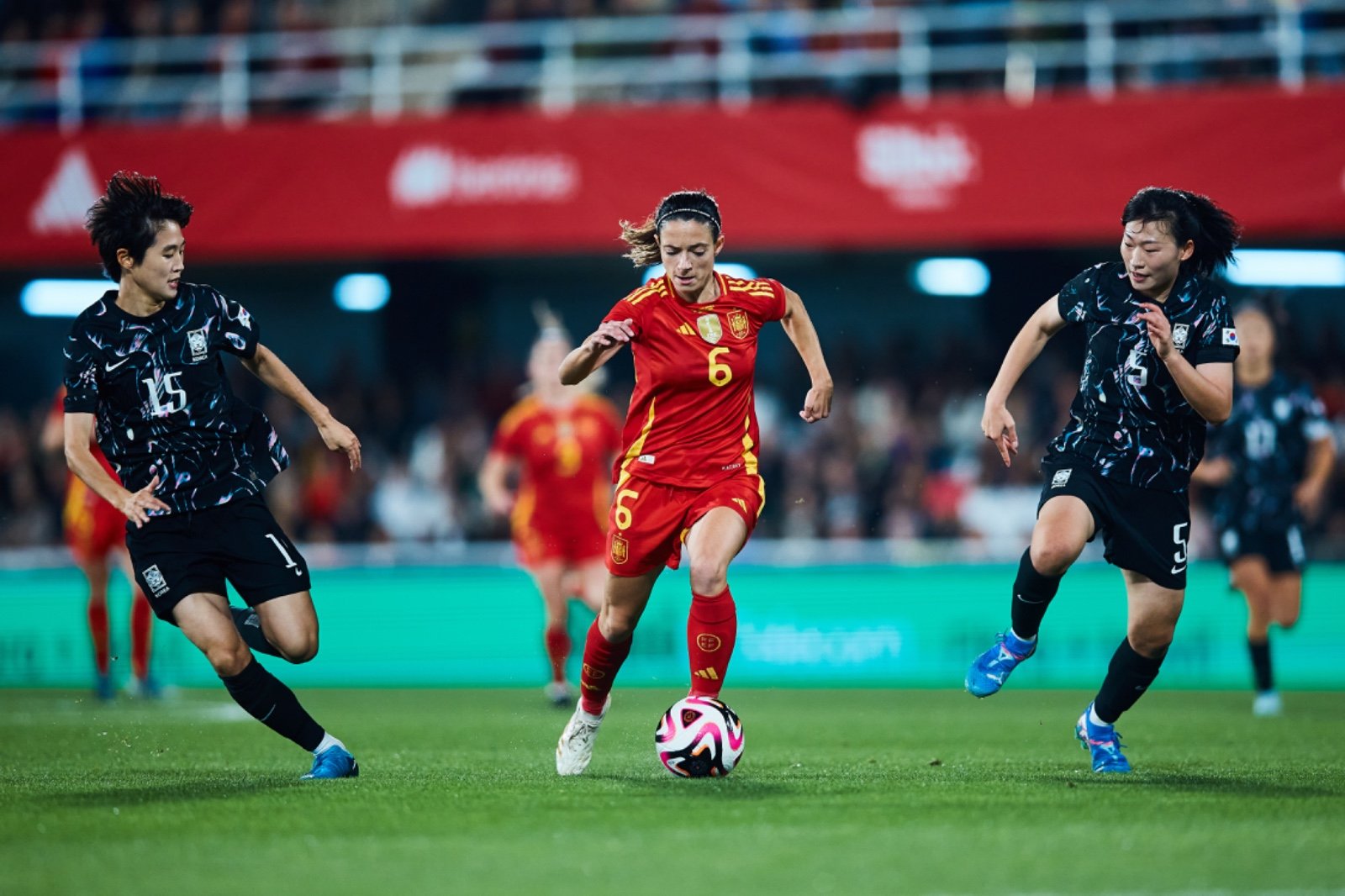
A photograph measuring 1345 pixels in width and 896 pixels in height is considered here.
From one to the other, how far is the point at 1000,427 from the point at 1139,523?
0.66 meters

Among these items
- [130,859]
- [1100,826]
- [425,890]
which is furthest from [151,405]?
[1100,826]

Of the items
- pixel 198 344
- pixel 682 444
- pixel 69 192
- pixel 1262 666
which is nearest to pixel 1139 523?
pixel 682 444

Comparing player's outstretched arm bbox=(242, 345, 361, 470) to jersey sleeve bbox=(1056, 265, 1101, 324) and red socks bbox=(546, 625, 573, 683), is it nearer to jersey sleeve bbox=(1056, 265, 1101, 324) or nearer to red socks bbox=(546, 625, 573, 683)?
jersey sleeve bbox=(1056, 265, 1101, 324)

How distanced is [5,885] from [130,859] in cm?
41

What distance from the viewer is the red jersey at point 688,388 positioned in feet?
22.3

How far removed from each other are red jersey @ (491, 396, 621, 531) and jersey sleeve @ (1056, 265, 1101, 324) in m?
5.05

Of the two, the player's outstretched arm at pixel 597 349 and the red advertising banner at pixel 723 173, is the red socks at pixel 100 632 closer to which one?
the red advertising banner at pixel 723 173

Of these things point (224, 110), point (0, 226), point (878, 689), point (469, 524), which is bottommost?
point (878, 689)

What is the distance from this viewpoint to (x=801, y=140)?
52.3 feet

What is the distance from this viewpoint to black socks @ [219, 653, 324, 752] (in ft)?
21.5

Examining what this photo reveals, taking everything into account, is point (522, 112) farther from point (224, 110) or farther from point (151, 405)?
point (151, 405)

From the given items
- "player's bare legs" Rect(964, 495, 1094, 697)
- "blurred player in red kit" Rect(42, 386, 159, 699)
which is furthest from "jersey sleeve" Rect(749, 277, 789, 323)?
"blurred player in red kit" Rect(42, 386, 159, 699)

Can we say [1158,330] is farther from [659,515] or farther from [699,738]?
[699,738]

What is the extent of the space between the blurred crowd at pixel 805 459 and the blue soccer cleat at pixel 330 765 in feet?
26.6
